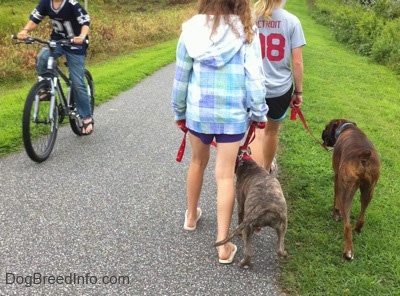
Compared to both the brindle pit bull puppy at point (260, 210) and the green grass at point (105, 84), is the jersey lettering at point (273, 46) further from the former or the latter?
the green grass at point (105, 84)

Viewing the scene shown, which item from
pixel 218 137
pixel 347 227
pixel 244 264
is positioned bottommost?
pixel 244 264

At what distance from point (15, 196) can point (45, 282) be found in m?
1.51

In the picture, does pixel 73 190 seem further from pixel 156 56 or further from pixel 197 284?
pixel 156 56

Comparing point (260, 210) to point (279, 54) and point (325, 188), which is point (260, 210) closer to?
point (279, 54)

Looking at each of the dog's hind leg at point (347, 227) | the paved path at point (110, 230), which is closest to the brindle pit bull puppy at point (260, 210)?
the paved path at point (110, 230)

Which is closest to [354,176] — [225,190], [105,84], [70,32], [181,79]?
[225,190]

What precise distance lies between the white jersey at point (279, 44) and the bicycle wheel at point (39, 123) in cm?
269

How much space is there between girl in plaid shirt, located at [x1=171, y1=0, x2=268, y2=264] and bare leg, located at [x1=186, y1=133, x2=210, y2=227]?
80 mm

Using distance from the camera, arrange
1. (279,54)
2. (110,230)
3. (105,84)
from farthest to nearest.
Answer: (105,84), (279,54), (110,230)

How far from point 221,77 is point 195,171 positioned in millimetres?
900

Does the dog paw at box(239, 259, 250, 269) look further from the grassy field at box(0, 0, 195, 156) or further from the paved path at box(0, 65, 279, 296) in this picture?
the grassy field at box(0, 0, 195, 156)

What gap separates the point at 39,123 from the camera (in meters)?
4.91

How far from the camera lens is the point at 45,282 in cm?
287

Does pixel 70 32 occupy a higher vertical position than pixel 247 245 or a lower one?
higher
